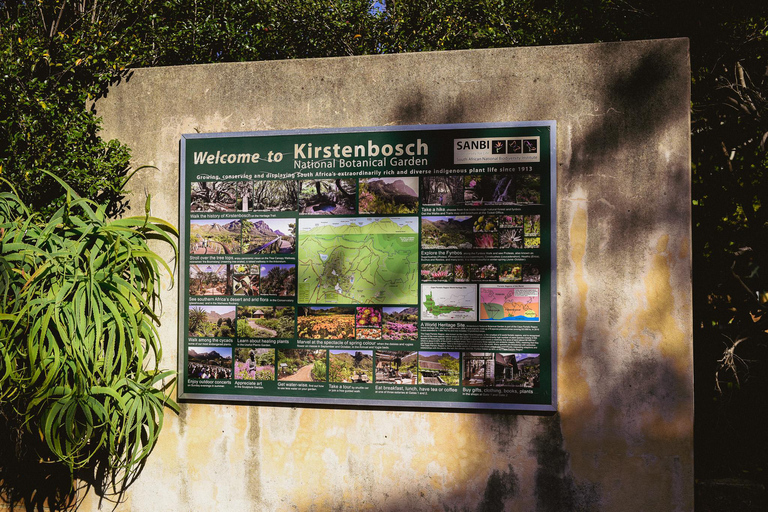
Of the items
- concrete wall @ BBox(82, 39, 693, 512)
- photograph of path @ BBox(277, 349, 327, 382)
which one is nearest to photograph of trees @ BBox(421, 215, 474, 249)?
concrete wall @ BBox(82, 39, 693, 512)

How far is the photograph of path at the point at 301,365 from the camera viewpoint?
3.07 metres

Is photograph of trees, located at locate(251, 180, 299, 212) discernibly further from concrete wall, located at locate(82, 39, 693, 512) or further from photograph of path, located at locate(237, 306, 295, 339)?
photograph of path, located at locate(237, 306, 295, 339)

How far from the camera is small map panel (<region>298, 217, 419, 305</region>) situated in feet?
9.87

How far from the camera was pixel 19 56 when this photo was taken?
3148 millimetres

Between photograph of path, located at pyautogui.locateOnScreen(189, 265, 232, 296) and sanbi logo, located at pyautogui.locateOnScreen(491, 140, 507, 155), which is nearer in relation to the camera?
→ sanbi logo, located at pyautogui.locateOnScreen(491, 140, 507, 155)

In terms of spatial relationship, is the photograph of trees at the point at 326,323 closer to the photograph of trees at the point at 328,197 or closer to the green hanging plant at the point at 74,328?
the photograph of trees at the point at 328,197

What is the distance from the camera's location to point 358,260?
120 inches

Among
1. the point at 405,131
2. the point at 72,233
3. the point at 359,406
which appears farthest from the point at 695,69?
the point at 72,233

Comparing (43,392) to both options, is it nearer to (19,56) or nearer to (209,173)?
(209,173)

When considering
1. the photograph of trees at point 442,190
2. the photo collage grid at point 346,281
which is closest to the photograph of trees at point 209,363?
the photo collage grid at point 346,281

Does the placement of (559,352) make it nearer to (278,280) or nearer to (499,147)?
(499,147)

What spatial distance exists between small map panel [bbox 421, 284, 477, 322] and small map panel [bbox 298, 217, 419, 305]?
0.27ft

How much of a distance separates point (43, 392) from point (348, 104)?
229cm

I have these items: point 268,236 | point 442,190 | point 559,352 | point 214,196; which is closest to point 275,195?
point 268,236
